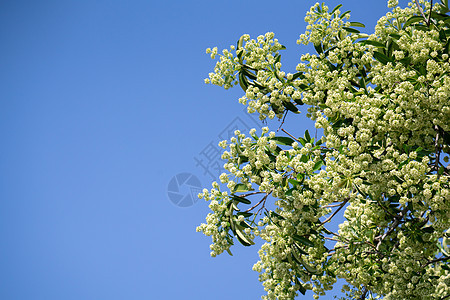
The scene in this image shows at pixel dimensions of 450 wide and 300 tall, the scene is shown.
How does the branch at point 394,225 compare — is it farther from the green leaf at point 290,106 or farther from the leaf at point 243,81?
the leaf at point 243,81

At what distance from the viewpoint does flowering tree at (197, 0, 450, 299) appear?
3.72 metres

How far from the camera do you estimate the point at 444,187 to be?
3.58m

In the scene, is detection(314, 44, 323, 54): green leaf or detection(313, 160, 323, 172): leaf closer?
detection(313, 160, 323, 172): leaf

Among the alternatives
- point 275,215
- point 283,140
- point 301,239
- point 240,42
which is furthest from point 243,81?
point 301,239

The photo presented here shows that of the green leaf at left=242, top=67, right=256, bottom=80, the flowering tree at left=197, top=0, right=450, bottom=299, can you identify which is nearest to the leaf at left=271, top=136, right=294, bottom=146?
the flowering tree at left=197, top=0, right=450, bottom=299

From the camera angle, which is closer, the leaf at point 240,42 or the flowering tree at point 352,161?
the flowering tree at point 352,161

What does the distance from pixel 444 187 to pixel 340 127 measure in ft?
3.20

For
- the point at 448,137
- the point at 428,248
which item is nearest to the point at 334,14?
the point at 448,137

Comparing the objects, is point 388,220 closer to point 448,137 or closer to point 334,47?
point 448,137

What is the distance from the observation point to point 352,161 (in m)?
3.82

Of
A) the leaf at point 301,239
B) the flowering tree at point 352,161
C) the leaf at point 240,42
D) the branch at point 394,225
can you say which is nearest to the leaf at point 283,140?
the flowering tree at point 352,161

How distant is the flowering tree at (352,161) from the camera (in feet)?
12.2

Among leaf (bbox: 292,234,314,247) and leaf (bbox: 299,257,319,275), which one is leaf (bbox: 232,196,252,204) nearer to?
leaf (bbox: 292,234,314,247)

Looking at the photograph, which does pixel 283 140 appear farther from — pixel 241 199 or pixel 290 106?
pixel 241 199
